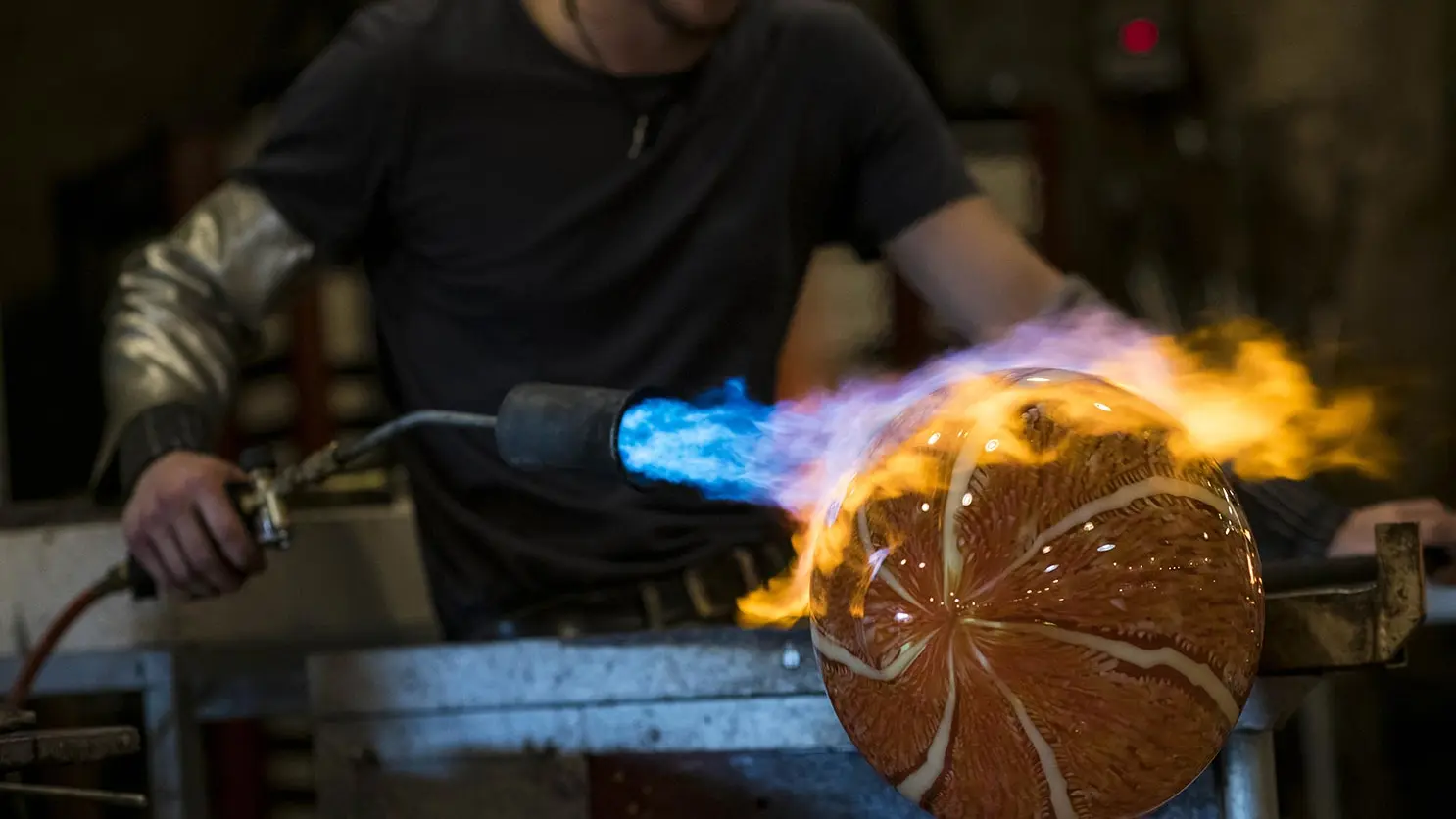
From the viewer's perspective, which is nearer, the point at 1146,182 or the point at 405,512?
the point at 405,512

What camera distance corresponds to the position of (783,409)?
54.3 inches

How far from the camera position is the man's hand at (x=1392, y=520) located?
118 cm

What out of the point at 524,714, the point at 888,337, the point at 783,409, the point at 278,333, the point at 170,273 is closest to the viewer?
the point at 524,714

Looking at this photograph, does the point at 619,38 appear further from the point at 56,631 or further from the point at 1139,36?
the point at 1139,36

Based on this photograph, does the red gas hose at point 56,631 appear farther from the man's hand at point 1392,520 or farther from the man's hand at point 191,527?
the man's hand at point 1392,520

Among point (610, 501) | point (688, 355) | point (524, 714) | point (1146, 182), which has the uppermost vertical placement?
point (1146, 182)

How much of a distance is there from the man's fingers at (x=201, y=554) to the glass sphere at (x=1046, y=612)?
0.71 metres

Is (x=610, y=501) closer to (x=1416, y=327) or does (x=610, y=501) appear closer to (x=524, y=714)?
(x=524, y=714)

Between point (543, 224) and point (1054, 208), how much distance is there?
8.01ft

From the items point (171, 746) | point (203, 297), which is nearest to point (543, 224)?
point (203, 297)

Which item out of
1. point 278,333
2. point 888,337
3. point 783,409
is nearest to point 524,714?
point 783,409

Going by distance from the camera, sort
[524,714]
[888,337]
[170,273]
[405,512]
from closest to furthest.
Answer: [524,714] < [170,273] < [405,512] < [888,337]

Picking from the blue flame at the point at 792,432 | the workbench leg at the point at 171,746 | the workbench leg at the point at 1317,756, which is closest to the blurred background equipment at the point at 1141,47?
the workbench leg at the point at 1317,756

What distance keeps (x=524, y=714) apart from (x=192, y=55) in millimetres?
3166
